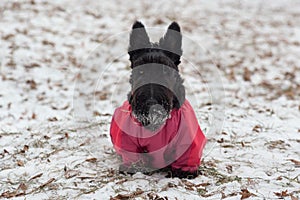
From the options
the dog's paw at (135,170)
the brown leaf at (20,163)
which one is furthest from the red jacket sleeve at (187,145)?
the brown leaf at (20,163)

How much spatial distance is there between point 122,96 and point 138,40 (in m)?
3.99

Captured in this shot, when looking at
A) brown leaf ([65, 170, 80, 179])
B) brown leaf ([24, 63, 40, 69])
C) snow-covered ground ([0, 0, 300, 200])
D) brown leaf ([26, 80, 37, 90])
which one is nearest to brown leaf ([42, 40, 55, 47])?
snow-covered ground ([0, 0, 300, 200])

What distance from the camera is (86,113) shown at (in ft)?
23.1

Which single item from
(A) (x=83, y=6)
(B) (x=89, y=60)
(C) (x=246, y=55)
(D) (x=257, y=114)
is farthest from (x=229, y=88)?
(A) (x=83, y=6)

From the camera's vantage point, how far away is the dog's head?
3549 millimetres

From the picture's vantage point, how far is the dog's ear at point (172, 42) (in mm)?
4031

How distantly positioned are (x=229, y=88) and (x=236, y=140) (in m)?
3.51

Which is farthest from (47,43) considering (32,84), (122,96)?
(122,96)

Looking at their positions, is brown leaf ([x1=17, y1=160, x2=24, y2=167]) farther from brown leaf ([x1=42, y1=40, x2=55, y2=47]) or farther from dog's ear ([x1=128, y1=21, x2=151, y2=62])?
brown leaf ([x1=42, y1=40, x2=55, y2=47])

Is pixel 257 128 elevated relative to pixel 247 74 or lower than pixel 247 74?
lower

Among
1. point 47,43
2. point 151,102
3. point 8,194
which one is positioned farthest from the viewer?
point 47,43

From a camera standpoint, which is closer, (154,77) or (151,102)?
(151,102)

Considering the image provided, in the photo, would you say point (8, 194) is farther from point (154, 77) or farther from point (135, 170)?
point (154, 77)

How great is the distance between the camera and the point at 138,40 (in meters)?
4.07
